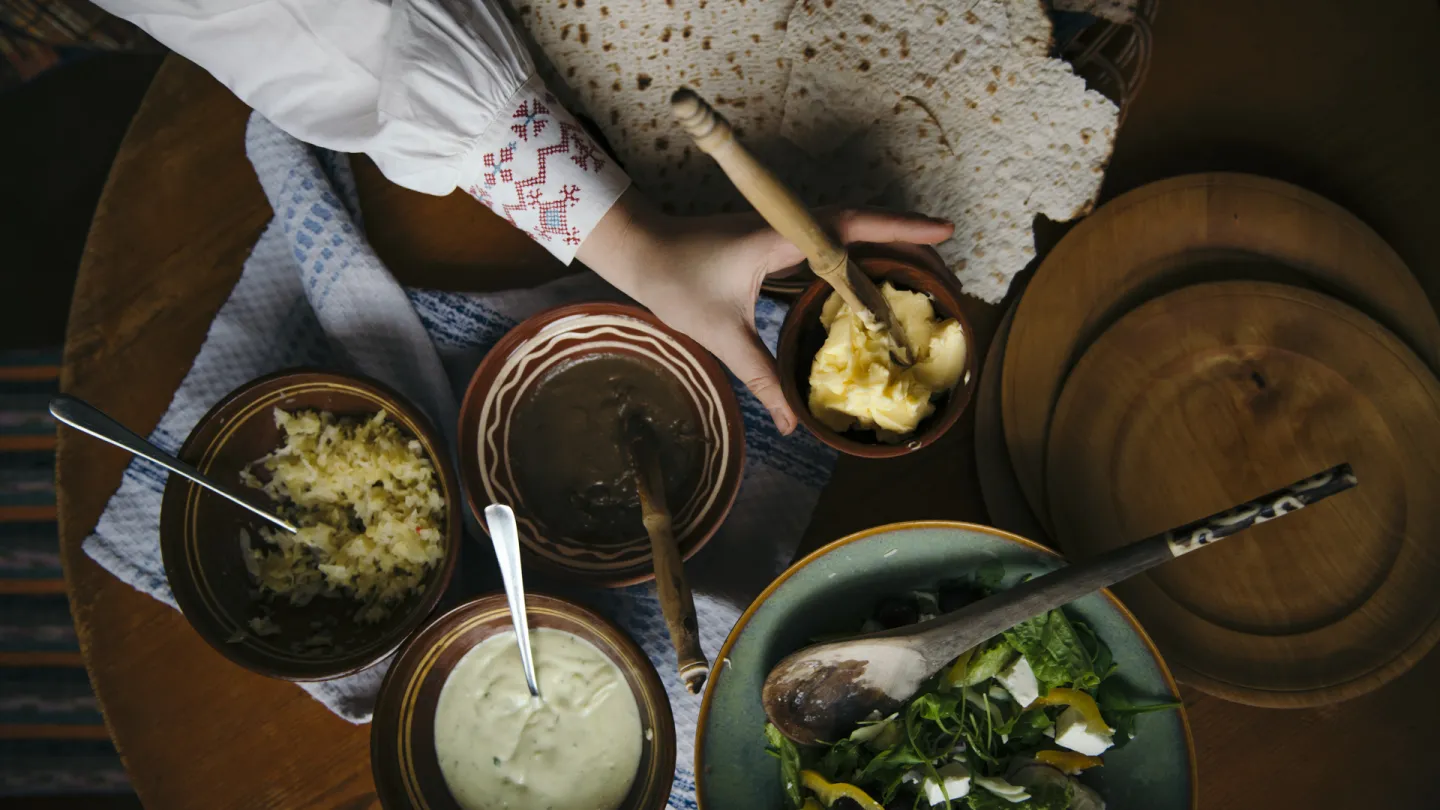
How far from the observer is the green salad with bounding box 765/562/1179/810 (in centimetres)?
100

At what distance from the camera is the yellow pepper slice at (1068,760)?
1.02 m

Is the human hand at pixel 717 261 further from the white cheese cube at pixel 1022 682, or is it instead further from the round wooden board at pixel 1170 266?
the white cheese cube at pixel 1022 682

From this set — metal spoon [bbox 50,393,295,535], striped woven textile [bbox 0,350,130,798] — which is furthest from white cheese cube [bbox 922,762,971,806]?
striped woven textile [bbox 0,350,130,798]

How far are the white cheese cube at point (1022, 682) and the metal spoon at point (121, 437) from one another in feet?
2.90

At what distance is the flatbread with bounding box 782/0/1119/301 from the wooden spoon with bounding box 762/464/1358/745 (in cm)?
39

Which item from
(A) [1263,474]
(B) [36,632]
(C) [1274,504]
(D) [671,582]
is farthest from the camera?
(B) [36,632]

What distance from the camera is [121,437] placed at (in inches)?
42.9

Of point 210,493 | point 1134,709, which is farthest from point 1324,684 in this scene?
point 210,493

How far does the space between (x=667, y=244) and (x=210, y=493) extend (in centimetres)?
64

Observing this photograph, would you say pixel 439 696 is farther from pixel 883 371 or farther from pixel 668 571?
A: pixel 883 371

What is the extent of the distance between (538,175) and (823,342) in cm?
40

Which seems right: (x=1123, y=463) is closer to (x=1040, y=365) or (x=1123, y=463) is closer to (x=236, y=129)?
(x=1040, y=365)

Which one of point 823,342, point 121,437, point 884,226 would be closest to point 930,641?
point 823,342

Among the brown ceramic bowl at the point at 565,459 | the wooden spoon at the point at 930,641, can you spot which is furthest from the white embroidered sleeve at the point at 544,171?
the wooden spoon at the point at 930,641
